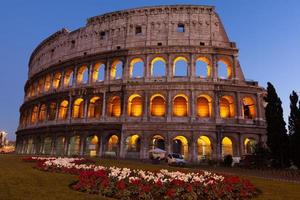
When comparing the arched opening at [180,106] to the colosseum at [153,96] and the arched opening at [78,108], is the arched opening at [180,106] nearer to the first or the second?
the colosseum at [153,96]

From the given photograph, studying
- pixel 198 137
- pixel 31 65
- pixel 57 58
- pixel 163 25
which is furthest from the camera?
pixel 31 65

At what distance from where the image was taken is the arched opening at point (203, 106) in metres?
35.1

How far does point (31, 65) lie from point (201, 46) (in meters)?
37.3

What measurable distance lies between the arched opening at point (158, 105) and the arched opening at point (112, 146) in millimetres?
6176

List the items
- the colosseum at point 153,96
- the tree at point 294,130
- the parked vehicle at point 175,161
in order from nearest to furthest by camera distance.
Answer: the tree at point 294,130
the parked vehicle at point 175,161
the colosseum at point 153,96

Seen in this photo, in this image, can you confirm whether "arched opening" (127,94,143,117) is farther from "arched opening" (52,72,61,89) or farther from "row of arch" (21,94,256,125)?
"arched opening" (52,72,61,89)

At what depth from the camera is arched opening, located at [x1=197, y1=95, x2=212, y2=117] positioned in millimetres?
35056

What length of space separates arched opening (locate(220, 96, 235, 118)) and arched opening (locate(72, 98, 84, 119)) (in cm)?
1979

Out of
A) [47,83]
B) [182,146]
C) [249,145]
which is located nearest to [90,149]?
[182,146]

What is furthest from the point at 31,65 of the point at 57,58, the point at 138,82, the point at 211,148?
the point at 211,148

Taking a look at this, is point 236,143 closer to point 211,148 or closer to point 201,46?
point 211,148

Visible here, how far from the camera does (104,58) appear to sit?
1548 inches

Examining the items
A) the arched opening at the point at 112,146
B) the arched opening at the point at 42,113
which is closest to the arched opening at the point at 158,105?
the arched opening at the point at 112,146

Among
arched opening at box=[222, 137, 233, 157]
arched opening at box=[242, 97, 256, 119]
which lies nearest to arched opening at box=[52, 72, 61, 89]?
arched opening at box=[222, 137, 233, 157]
